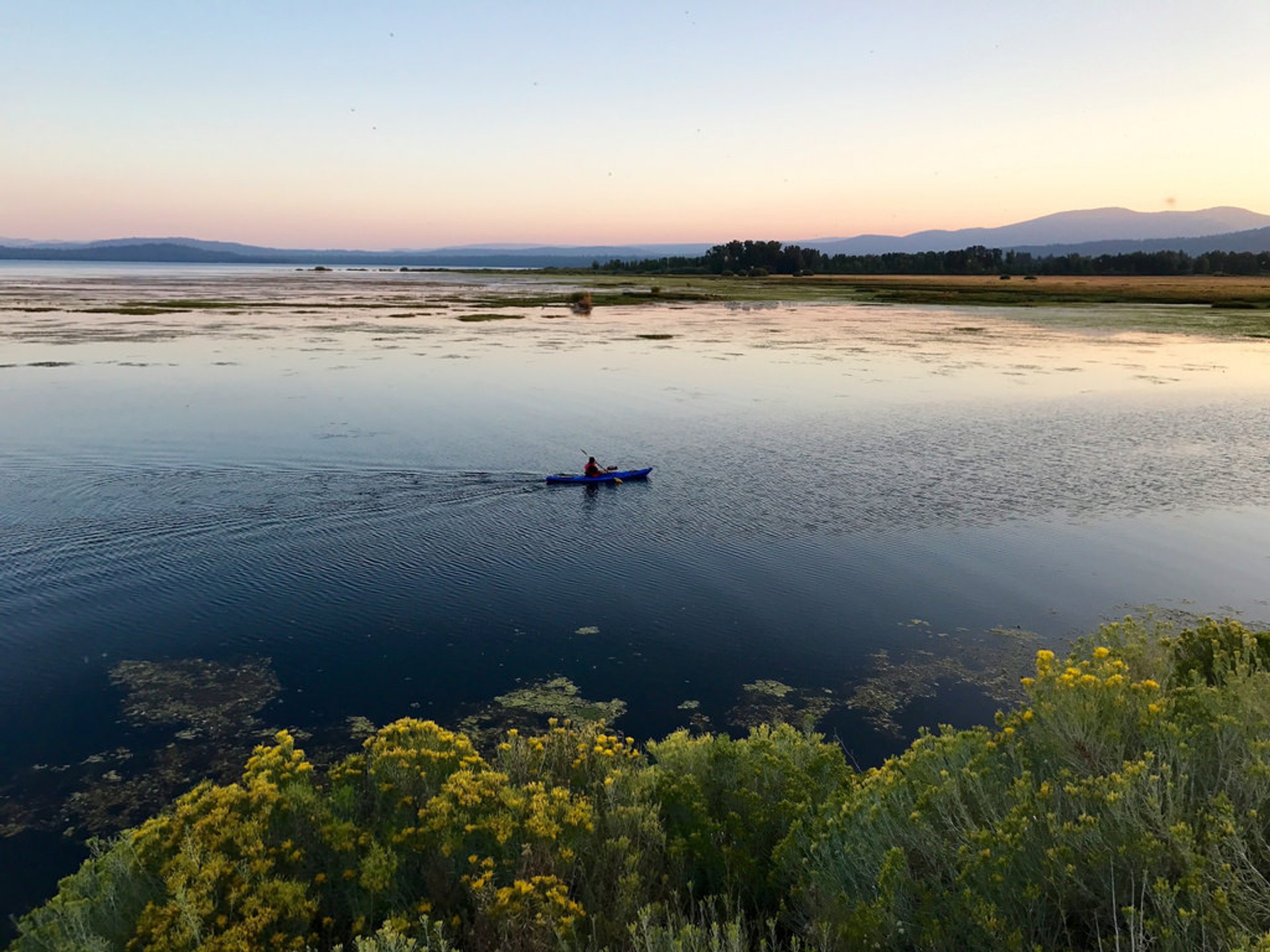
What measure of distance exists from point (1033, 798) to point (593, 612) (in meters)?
12.2

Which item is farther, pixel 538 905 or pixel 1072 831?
pixel 538 905

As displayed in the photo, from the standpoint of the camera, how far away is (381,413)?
37.7m

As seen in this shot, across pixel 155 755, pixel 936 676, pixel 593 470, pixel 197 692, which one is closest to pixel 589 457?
pixel 593 470

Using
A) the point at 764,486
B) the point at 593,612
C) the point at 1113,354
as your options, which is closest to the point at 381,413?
the point at 764,486

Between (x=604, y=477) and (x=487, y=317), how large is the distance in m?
64.2

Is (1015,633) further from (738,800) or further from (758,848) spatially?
(758,848)

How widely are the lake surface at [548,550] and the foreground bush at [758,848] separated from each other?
4232 mm

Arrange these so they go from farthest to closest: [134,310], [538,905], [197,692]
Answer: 1. [134,310]
2. [197,692]
3. [538,905]

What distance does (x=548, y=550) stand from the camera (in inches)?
893

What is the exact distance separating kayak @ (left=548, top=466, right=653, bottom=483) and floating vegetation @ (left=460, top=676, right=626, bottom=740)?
43.4 feet

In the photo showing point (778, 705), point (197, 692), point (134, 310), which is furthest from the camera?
point (134, 310)

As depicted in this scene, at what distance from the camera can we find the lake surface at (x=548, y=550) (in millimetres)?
14609

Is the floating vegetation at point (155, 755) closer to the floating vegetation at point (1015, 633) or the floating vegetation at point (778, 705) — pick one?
the floating vegetation at point (778, 705)

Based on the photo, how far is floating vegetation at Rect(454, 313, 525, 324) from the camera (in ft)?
278
